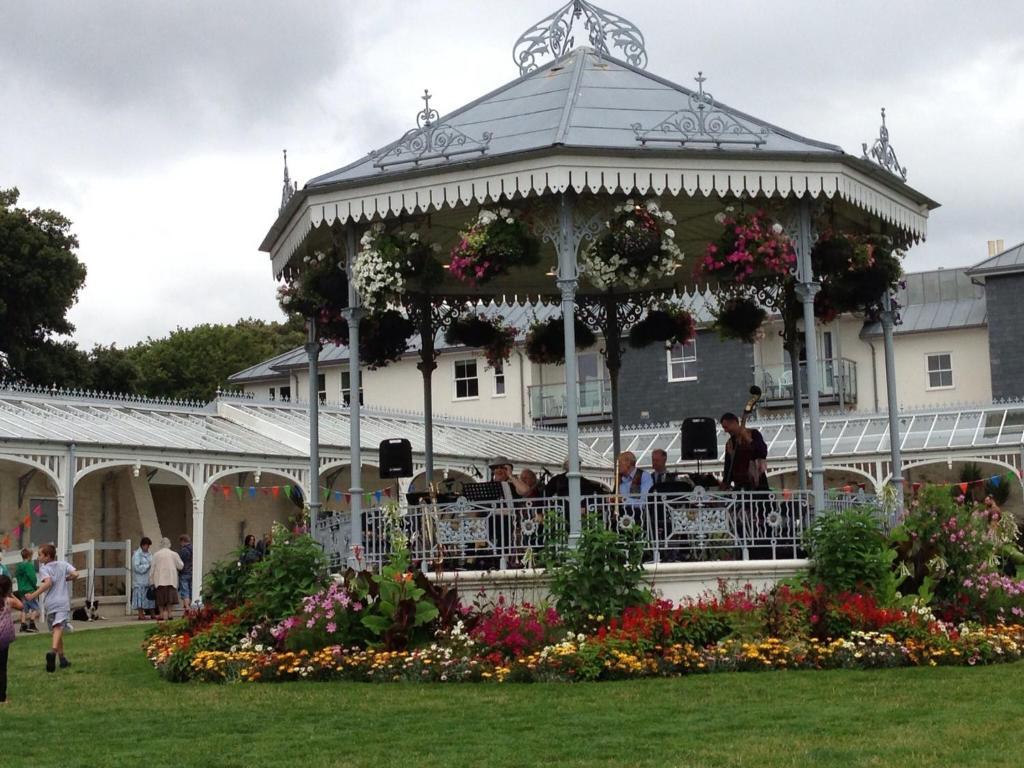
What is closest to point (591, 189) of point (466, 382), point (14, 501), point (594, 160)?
point (594, 160)

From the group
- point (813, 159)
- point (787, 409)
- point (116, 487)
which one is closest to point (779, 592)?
point (813, 159)

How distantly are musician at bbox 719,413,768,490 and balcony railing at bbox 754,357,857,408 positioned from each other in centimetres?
3224

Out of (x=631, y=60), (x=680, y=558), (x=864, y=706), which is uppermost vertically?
(x=631, y=60)

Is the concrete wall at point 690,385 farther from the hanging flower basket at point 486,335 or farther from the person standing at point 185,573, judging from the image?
the hanging flower basket at point 486,335

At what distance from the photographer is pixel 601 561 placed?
11.8 meters

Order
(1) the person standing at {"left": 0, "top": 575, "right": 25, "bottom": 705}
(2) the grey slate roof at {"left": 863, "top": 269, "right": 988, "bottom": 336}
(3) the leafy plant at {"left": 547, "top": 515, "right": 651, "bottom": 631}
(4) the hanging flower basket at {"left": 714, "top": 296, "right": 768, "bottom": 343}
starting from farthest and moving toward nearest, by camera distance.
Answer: (2) the grey slate roof at {"left": 863, "top": 269, "right": 988, "bottom": 336} < (4) the hanging flower basket at {"left": 714, "top": 296, "right": 768, "bottom": 343} < (3) the leafy plant at {"left": 547, "top": 515, "right": 651, "bottom": 631} < (1) the person standing at {"left": 0, "top": 575, "right": 25, "bottom": 705}

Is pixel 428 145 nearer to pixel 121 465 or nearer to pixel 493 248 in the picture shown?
pixel 493 248

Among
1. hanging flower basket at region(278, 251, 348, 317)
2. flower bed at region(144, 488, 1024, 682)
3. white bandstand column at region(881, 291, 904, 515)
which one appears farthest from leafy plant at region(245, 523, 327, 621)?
Answer: white bandstand column at region(881, 291, 904, 515)

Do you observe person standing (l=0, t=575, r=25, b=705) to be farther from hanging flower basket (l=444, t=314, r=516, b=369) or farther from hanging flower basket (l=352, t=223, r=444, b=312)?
hanging flower basket (l=444, t=314, r=516, b=369)

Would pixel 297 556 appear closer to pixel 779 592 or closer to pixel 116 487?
pixel 779 592

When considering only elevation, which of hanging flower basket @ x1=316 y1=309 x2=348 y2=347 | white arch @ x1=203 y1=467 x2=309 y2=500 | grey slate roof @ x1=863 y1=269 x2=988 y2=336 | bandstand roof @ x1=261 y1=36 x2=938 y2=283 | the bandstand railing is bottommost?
the bandstand railing

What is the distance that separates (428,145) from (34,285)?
3318 centimetres

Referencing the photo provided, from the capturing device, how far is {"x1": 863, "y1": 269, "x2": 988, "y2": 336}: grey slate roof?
4647cm

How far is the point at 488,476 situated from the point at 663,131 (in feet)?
77.7
